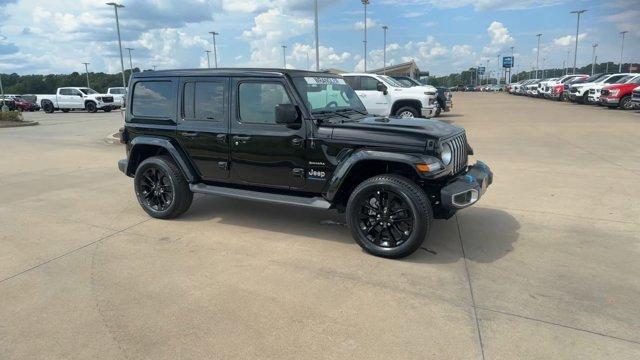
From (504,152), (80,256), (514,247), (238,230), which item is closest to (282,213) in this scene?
(238,230)

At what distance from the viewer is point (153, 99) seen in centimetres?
581

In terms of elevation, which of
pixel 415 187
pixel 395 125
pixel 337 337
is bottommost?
pixel 337 337

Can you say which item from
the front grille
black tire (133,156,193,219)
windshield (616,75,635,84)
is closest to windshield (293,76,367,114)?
the front grille

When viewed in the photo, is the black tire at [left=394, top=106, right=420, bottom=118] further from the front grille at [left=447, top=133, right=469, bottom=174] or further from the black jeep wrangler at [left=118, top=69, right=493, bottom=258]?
the front grille at [left=447, top=133, right=469, bottom=174]

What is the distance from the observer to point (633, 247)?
4.67m

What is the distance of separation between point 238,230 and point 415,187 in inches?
88.2

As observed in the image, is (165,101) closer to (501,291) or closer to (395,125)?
(395,125)

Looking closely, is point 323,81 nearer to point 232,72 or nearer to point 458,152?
point 232,72

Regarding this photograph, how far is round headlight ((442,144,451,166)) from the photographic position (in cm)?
433

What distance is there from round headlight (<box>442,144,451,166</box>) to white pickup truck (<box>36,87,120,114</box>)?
31571mm

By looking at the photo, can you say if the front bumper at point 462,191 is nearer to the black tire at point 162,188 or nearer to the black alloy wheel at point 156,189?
the black tire at point 162,188

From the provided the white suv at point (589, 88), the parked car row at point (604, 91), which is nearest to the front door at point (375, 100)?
the parked car row at point (604, 91)

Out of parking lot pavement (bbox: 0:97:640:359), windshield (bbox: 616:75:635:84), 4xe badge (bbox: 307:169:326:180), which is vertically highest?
windshield (bbox: 616:75:635:84)

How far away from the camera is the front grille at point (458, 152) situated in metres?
4.55
